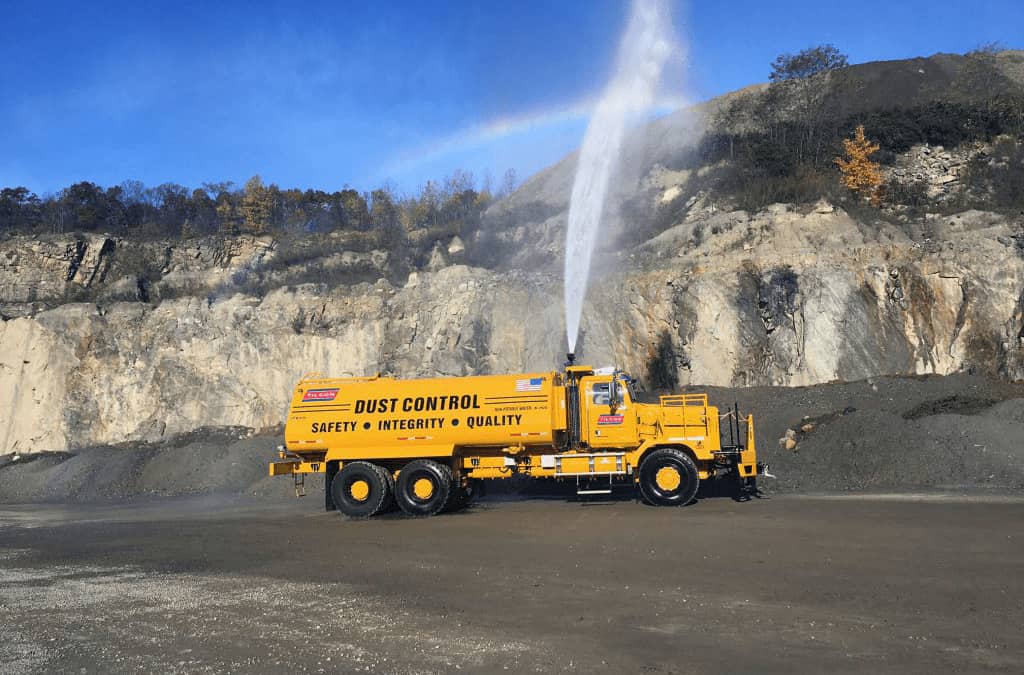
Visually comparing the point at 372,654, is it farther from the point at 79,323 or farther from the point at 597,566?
the point at 79,323

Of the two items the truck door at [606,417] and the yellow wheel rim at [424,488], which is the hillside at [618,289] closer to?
the truck door at [606,417]

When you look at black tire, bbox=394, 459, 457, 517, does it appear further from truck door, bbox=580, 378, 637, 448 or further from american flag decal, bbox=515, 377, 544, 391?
truck door, bbox=580, 378, 637, 448

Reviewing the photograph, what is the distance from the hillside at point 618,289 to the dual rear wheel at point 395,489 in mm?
16062

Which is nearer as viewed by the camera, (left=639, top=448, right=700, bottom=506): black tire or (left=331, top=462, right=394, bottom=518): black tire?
(left=639, top=448, right=700, bottom=506): black tire

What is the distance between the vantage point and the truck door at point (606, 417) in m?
18.8

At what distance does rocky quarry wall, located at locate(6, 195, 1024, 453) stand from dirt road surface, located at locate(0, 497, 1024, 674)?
15303mm

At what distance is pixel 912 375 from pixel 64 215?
59177 millimetres

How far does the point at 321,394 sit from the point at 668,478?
8.51 metres

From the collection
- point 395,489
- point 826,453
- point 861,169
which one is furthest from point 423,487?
point 861,169

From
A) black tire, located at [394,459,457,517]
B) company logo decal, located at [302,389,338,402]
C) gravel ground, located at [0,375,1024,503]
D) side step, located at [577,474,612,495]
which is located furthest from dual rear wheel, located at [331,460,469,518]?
gravel ground, located at [0,375,1024,503]

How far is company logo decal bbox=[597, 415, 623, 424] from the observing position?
18859mm

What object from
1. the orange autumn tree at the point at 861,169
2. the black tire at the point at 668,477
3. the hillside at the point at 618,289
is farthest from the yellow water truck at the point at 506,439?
the orange autumn tree at the point at 861,169

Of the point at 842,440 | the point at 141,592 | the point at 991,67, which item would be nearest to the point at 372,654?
the point at 141,592

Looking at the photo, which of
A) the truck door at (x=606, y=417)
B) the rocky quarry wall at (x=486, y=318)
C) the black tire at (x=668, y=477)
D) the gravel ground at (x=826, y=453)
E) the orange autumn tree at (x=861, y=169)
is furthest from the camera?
the orange autumn tree at (x=861, y=169)
